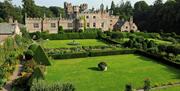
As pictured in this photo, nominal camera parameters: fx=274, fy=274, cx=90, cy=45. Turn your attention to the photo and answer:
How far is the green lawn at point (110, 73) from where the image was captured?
23.5 m

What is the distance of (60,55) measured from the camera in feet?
119

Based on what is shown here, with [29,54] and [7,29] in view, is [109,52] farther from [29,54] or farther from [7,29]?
[7,29]

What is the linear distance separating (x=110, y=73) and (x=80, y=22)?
40.1 m

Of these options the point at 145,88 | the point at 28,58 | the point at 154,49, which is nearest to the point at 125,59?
the point at 154,49

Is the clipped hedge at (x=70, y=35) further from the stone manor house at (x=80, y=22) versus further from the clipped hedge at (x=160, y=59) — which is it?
the clipped hedge at (x=160, y=59)

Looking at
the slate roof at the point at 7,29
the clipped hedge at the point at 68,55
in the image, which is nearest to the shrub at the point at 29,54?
the clipped hedge at the point at 68,55

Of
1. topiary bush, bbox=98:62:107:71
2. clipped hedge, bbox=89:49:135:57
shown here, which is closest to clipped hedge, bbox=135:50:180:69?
clipped hedge, bbox=89:49:135:57

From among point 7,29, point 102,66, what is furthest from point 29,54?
point 7,29

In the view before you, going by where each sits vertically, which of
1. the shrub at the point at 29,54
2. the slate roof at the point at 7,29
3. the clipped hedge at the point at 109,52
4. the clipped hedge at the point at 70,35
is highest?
the slate roof at the point at 7,29

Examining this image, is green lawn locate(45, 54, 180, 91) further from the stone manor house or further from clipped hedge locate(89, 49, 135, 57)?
the stone manor house

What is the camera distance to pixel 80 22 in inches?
2635

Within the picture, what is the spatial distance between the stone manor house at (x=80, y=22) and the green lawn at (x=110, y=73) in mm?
30872

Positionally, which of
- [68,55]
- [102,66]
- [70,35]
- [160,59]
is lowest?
[102,66]

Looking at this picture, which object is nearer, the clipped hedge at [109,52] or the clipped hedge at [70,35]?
the clipped hedge at [109,52]
